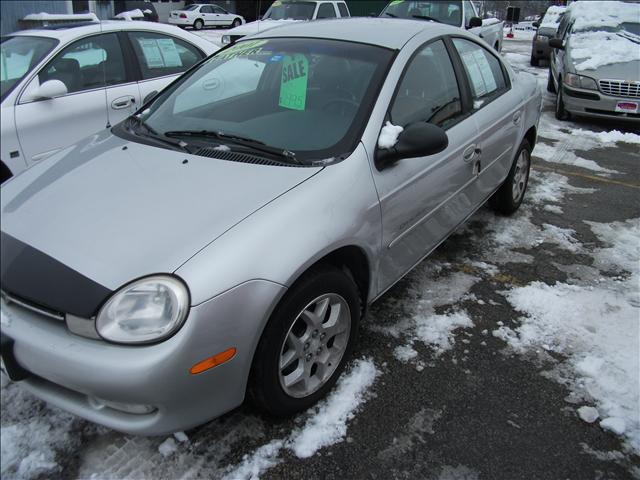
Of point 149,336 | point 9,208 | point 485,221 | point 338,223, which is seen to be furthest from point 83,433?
point 485,221

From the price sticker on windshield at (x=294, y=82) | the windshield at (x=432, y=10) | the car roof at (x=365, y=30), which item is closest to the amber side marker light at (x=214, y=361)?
the price sticker on windshield at (x=294, y=82)

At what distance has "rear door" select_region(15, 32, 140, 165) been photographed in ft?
13.7

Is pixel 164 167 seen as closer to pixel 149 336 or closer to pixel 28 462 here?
pixel 149 336

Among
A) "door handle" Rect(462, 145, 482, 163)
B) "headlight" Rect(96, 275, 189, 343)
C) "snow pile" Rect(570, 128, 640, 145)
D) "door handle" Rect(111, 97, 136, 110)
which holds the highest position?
"door handle" Rect(111, 97, 136, 110)

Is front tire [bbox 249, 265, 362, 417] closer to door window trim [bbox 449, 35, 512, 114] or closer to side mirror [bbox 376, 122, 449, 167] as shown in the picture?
side mirror [bbox 376, 122, 449, 167]

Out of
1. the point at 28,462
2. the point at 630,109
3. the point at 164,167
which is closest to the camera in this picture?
the point at 28,462

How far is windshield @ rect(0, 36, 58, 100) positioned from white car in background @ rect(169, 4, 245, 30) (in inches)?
985

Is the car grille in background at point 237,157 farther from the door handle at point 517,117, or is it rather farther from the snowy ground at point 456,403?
the door handle at point 517,117

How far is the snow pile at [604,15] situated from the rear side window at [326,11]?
4.79 meters

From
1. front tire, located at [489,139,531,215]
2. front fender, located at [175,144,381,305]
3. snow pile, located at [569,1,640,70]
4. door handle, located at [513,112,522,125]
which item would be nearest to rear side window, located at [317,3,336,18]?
snow pile, located at [569,1,640,70]

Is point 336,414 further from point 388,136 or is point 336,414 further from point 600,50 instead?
point 600,50

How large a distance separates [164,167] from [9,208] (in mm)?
663

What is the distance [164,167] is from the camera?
244 cm

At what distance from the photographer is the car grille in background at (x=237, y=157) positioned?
241 cm
